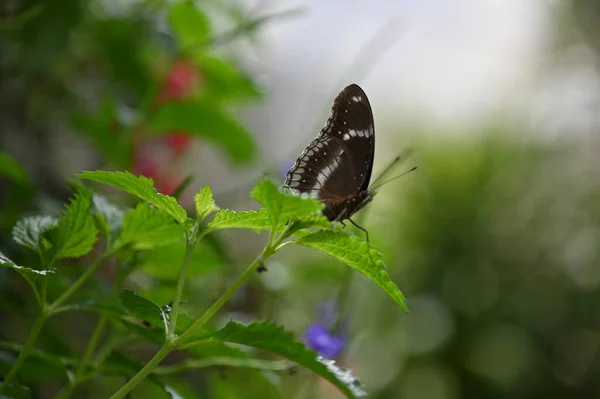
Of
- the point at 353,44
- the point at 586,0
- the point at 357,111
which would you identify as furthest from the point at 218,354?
the point at 586,0

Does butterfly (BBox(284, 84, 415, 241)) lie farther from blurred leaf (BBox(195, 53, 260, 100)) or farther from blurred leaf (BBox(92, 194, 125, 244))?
blurred leaf (BBox(195, 53, 260, 100))

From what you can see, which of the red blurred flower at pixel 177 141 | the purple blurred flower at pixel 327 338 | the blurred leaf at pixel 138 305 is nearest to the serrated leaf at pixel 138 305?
the blurred leaf at pixel 138 305

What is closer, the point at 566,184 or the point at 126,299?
the point at 126,299

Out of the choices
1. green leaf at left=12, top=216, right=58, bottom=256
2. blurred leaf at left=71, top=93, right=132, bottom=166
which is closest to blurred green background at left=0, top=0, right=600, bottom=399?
blurred leaf at left=71, top=93, right=132, bottom=166

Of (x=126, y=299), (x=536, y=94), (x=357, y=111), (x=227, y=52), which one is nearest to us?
(x=126, y=299)

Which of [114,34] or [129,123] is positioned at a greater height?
[114,34]

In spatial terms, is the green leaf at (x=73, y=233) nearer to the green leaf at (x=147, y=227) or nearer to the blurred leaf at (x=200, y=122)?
the green leaf at (x=147, y=227)

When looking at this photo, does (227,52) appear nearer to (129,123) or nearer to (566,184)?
(129,123)
